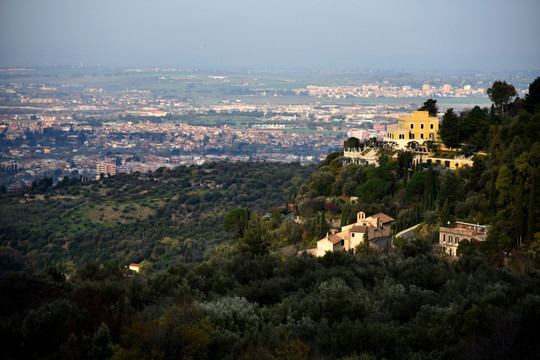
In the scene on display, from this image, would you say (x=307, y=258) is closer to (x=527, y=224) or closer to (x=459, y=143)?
(x=527, y=224)

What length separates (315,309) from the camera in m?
10.6

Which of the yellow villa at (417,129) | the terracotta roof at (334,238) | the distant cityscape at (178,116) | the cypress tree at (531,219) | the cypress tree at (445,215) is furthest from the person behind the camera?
the distant cityscape at (178,116)

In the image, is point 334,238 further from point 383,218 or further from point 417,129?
point 417,129

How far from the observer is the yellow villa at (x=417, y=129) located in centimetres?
2850

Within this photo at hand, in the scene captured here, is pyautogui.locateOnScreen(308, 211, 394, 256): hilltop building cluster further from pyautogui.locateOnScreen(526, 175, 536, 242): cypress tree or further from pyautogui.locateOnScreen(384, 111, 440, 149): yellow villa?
pyautogui.locateOnScreen(384, 111, 440, 149): yellow villa

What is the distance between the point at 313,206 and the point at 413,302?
1486 centimetres

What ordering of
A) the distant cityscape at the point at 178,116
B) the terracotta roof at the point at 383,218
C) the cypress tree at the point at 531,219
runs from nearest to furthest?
the cypress tree at the point at 531,219
the terracotta roof at the point at 383,218
the distant cityscape at the point at 178,116

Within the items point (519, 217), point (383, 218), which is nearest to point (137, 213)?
point (383, 218)

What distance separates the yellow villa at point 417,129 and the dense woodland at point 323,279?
117 cm

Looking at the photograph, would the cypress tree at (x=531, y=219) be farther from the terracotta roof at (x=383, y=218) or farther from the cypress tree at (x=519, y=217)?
the terracotta roof at (x=383, y=218)

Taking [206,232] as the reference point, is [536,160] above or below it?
above

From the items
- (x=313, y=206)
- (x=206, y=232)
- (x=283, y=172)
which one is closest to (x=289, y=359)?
(x=313, y=206)

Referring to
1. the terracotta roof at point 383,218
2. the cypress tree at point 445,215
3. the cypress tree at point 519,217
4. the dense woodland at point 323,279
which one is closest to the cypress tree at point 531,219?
the dense woodland at point 323,279

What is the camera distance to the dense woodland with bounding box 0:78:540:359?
29.2ft
